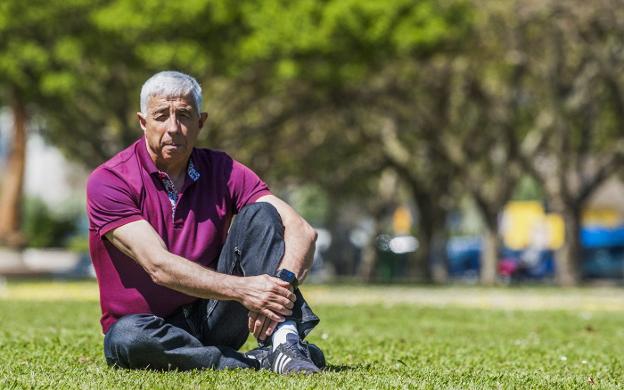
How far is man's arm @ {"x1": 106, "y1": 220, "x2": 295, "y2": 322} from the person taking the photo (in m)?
6.02

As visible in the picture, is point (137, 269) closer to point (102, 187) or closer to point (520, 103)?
point (102, 187)

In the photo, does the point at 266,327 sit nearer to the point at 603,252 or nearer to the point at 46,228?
the point at 46,228

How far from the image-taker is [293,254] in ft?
20.5

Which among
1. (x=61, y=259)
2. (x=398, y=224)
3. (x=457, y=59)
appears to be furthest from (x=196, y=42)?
(x=398, y=224)

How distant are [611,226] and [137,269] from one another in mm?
56687

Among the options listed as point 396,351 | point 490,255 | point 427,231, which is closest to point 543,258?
point 427,231

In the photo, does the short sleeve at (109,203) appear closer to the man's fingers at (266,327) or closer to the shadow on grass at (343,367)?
the man's fingers at (266,327)

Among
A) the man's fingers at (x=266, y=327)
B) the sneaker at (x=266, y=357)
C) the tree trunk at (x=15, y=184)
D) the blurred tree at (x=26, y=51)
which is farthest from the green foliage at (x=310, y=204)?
the man's fingers at (x=266, y=327)

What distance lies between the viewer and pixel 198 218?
6.39m

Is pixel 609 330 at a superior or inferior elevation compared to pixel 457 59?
inferior

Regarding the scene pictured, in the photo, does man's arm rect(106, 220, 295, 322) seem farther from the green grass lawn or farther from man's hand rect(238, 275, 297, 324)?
the green grass lawn

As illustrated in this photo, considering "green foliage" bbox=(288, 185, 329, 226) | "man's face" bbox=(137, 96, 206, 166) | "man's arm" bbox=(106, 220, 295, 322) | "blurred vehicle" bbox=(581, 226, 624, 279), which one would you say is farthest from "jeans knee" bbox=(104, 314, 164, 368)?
"green foliage" bbox=(288, 185, 329, 226)

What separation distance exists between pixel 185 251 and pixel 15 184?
25.1 metres

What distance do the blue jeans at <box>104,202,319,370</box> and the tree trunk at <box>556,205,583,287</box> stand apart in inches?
1037
